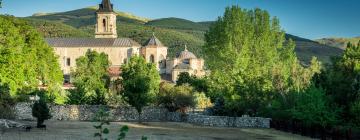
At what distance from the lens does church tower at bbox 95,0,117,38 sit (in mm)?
136625

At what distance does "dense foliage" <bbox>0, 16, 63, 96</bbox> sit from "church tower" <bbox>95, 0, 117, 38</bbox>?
65379mm

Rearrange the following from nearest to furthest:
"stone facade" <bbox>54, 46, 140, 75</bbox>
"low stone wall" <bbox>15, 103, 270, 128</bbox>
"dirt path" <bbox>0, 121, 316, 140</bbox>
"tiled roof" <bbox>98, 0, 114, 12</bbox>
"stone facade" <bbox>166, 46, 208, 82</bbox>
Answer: "dirt path" <bbox>0, 121, 316, 140</bbox> < "low stone wall" <bbox>15, 103, 270, 128</bbox> < "stone facade" <bbox>166, 46, 208, 82</bbox> < "stone facade" <bbox>54, 46, 140, 75</bbox> < "tiled roof" <bbox>98, 0, 114, 12</bbox>

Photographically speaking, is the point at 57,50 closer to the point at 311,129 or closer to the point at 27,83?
the point at 27,83

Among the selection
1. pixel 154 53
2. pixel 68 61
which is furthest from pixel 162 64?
pixel 68 61

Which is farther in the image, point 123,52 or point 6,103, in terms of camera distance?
point 123,52

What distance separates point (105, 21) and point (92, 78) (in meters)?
60.3

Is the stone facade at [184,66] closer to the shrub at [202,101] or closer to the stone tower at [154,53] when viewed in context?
the stone tower at [154,53]

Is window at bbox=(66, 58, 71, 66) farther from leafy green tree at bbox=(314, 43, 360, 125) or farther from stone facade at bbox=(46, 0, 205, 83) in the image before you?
leafy green tree at bbox=(314, 43, 360, 125)

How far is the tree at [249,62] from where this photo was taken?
5766 cm

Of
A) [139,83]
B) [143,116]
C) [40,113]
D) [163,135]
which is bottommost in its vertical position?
[143,116]

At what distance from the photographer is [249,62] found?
65.6m

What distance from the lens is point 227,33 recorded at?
67.1 meters

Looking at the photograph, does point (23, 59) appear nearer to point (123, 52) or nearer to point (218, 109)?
point (218, 109)

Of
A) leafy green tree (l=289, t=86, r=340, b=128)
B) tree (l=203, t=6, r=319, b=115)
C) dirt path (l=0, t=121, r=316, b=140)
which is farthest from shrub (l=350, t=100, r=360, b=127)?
tree (l=203, t=6, r=319, b=115)
